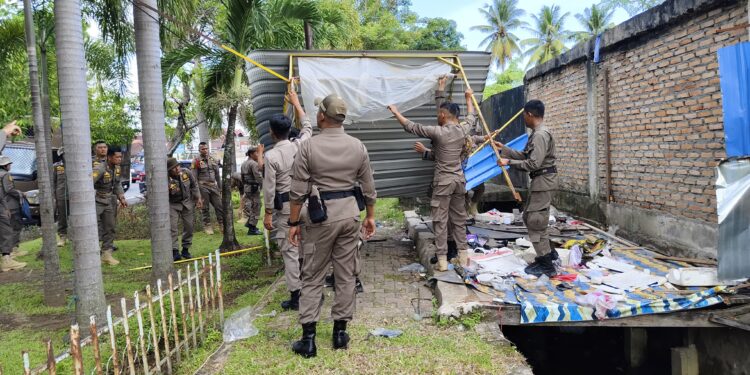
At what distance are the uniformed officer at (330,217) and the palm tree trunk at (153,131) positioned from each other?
253 centimetres

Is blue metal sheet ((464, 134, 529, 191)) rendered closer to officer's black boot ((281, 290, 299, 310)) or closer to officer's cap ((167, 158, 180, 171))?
officer's black boot ((281, 290, 299, 310))

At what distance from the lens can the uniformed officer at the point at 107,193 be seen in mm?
8062

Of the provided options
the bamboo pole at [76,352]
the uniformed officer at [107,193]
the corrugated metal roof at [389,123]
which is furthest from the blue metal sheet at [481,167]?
the uniformed officer at [107,193]

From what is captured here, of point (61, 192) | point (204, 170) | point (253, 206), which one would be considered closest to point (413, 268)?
point (253, 206)

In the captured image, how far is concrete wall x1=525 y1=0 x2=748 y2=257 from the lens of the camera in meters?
5.54

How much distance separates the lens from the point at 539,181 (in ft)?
18.1

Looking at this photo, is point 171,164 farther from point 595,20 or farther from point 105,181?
point 595,20

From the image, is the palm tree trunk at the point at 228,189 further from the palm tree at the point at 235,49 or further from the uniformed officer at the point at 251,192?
the uniformed officer at the point at 251,192

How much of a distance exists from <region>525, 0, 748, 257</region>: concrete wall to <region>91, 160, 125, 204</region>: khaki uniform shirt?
26.2 ft

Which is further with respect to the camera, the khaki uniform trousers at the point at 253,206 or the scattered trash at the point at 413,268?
the khaki uniform trousers at the point at 253,206

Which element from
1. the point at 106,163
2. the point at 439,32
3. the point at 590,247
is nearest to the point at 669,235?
the point at 590,247

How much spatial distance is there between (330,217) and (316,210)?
0.43 feet

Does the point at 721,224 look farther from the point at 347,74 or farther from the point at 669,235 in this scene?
the point at 347,74

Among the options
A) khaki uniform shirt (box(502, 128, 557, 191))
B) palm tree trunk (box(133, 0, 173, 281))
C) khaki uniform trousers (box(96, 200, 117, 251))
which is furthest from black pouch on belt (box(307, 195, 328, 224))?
khaki uniform trousers (box(96, 200, 117, 251))
